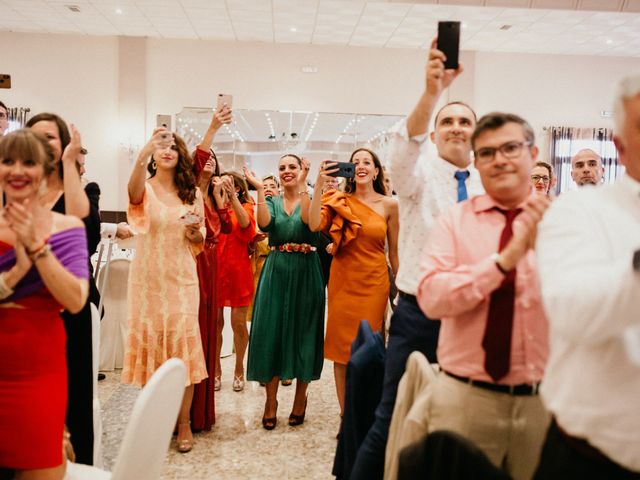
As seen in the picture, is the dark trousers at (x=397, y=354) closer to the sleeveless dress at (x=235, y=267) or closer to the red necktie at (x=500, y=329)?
the red necktie at (x=500, y=329)

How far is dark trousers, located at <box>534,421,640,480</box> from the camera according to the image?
3.18ft

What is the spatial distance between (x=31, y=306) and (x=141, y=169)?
4.20ft

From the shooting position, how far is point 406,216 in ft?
6.64

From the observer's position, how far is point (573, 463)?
3.28 feet

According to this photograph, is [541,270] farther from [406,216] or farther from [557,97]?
[557,97]

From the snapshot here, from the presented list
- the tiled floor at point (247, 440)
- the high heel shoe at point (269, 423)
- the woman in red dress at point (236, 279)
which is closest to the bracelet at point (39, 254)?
the tiled floor at point (247, 440)

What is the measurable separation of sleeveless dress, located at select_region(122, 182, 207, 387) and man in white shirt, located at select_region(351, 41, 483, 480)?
133cm

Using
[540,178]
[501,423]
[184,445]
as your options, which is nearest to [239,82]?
Answer: [540,178]

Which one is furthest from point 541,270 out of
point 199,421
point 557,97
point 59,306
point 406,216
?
point 557,97

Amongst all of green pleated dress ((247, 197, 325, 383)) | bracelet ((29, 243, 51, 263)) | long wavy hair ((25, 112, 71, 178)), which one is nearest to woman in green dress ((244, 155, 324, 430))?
green pleated dress ((247, 197, 325, 383))

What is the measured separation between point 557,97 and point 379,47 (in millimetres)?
3018

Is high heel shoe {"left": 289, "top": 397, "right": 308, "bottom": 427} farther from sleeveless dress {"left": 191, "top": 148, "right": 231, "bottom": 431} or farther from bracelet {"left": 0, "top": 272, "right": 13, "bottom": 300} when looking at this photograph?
bracelet {"left": 0, "top": 272, "right": 13, "bottom": 300}

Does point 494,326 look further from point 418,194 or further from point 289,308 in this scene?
point 289,308

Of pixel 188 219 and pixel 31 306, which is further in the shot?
pixel 188 219
